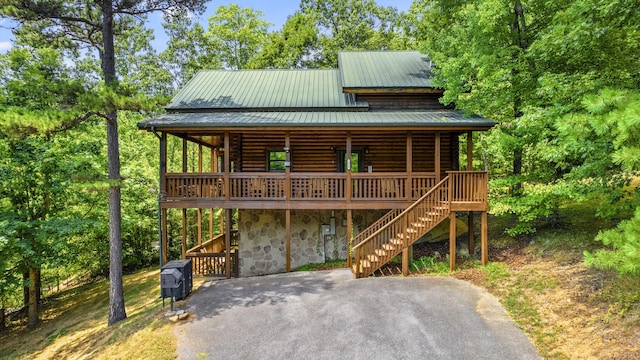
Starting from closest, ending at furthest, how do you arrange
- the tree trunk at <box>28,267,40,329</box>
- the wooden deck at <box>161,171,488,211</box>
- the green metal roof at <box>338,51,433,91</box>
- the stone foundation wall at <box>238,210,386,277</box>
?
the wooden deck at <box>161,171,488,211</box> → the stone foundation wall at <box>238,210,386,277</box> → the tree trunk at <box>28,267,40,329</box> → the green metal roof at <box>338,51,433,91</box>

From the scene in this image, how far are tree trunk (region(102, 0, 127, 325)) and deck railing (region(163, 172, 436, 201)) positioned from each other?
169 cm

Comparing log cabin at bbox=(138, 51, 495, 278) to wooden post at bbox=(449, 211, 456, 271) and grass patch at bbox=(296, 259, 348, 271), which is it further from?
grass patch at bbox=(296, 259, 348, 271)

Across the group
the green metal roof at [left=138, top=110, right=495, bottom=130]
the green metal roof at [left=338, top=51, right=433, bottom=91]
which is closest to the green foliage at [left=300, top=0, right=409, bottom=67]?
the green metal roof at [left=338, top=51, right=433, bottom=91]

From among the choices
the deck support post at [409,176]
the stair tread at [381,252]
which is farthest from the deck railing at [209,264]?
the deck support post at [409,176]

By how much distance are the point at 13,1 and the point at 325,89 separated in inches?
395

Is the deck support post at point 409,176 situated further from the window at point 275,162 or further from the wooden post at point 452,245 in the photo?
the window at point 275,162

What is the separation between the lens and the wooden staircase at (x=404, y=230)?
9.82 m

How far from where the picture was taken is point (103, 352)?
24.4 feet

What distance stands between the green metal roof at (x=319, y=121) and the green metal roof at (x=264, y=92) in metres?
1.48

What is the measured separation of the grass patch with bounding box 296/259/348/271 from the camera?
11844 mm

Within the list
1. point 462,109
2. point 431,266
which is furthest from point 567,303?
point 462,109

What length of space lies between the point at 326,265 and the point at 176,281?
220 inches

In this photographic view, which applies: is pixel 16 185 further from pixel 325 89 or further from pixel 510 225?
pixel 510 225

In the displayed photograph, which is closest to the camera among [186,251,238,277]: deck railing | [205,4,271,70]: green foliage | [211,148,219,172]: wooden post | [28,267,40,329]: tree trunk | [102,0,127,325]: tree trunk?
[102,0,127,325]: tree trunk
